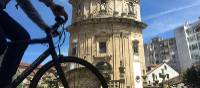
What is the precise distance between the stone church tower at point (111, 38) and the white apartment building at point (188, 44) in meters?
58.9

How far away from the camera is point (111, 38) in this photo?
37.4 meters

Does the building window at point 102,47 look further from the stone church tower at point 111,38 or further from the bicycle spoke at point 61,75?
the bicycle spoke at point 61,75

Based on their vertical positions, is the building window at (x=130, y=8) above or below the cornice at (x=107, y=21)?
above

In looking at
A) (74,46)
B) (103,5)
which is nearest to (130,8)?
(103,5)

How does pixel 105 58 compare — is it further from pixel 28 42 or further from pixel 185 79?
pixel 28 42

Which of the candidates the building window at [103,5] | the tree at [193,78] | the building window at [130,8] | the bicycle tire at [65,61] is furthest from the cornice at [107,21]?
the bicycle tire at [65,61]

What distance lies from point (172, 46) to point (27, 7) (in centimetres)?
10660

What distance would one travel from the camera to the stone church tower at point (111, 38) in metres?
36.7

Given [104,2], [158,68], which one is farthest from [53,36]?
[158,68]

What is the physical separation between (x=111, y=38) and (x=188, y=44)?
66.0m

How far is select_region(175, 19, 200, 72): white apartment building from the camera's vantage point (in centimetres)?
9644

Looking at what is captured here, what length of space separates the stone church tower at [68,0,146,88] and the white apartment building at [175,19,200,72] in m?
58.9

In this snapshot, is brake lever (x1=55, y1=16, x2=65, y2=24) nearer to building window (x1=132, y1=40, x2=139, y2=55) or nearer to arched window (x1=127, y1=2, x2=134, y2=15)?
building window (x1=132, y1=40, x2=139, y2=55)

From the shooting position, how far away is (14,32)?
4.66 meters
